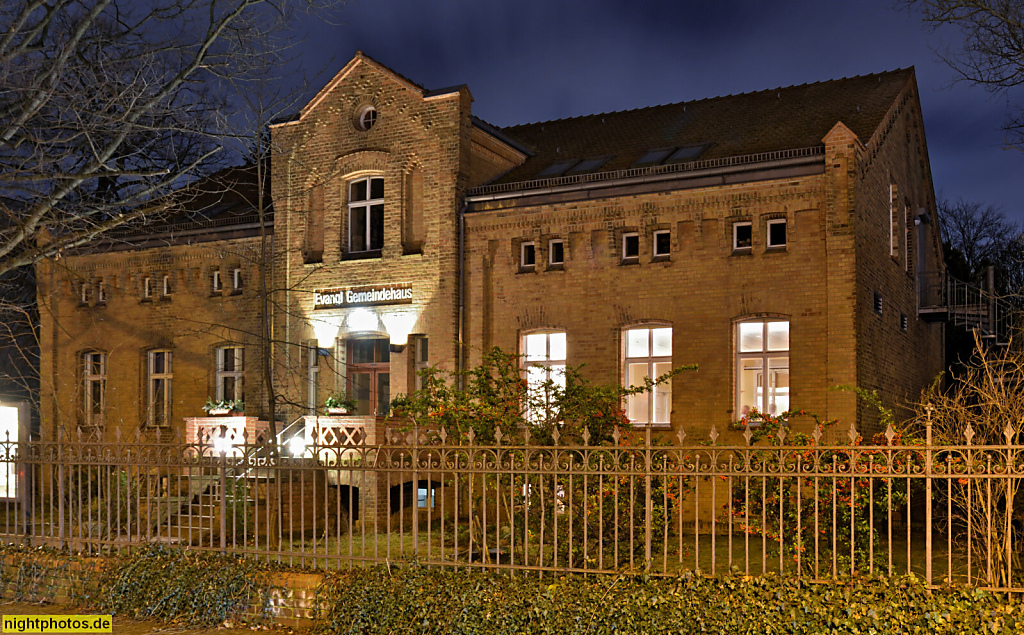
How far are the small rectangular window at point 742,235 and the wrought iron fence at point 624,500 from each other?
5.51 m

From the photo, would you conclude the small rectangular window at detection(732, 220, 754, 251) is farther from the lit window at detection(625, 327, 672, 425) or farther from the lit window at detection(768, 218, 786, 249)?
the lit window at detection(625, 327, 672, 425)

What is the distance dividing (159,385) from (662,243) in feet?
43.8

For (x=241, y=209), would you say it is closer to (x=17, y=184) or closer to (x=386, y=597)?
(x=17, y=184)

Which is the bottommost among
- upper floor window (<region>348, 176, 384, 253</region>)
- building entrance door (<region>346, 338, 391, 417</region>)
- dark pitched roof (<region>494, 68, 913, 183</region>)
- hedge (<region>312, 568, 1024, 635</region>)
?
hedge (<region>312, 568, 1024, 635</region>)

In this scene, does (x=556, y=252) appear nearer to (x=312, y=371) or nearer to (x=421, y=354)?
(x=421, y=354)

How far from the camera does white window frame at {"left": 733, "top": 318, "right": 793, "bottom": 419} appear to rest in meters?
18.6

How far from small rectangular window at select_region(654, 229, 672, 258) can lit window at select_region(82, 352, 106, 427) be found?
14.9 metres

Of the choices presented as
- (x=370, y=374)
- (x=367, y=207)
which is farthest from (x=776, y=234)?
(x=370, y=374)

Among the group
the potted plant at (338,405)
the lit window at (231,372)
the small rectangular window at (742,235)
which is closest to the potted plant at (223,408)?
the lit window at (231,372)

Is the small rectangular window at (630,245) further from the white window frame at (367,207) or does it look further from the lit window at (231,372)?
the lit window at (231,372)

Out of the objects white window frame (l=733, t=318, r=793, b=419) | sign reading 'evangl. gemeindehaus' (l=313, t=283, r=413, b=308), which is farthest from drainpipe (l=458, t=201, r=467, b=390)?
white window frame (l=733, t=318, r=793, b=419)

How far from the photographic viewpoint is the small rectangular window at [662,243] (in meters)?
19.6

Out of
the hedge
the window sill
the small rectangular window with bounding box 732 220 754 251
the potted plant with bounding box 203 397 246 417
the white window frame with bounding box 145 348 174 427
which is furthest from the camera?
the white window frame with bounding box 145 348 174 427

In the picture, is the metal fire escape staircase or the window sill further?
the window sill
